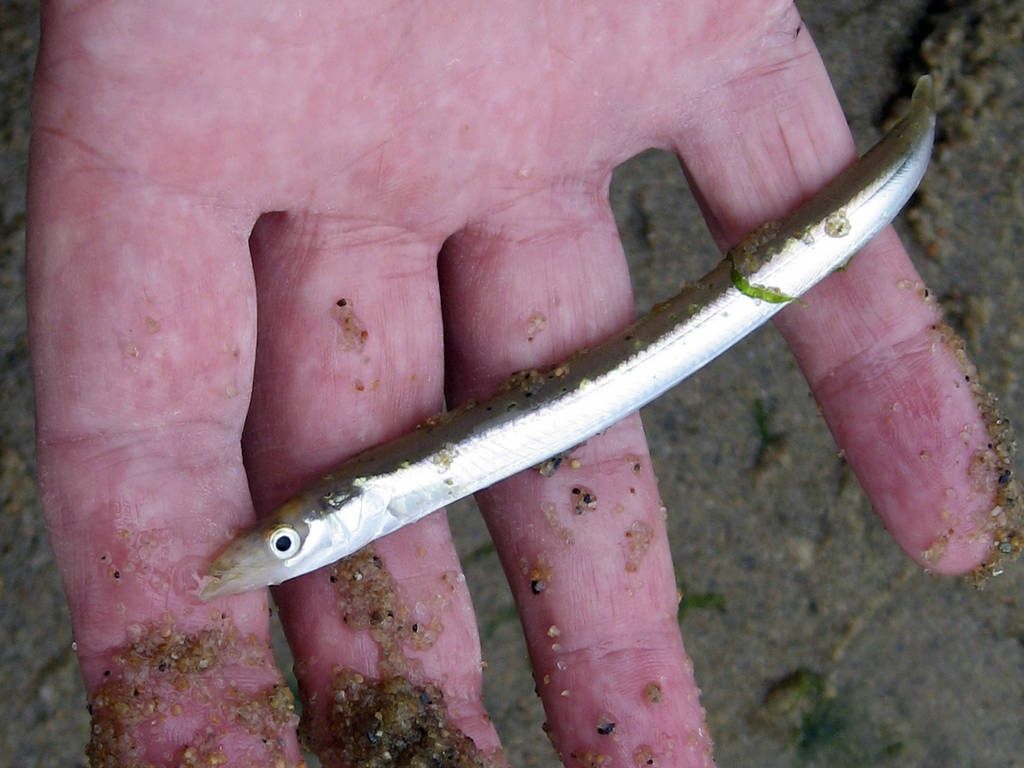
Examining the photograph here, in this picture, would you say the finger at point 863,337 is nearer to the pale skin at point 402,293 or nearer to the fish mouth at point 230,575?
the pale skin at point 402,293

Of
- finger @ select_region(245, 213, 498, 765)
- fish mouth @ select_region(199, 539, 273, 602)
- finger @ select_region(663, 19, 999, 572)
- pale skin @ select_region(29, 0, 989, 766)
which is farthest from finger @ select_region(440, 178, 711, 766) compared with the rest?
fish mouth @ select_region(199, 539, 273, 602)

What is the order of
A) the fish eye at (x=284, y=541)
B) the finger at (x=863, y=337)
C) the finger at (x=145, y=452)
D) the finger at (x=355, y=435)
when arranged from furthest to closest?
the finger at (x=863, y=337), the finger at (x=355, y=435), the fish eye at (x=284, y=541), the finger at (x=145, y=452)

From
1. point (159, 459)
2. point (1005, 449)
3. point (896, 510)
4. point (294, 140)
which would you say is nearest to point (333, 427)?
point (159, 459)

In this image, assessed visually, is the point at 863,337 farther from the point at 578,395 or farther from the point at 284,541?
the point at 284,541

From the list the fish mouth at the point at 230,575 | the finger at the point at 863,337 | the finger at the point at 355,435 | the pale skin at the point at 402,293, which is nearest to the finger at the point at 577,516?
the pale skin at the point at 402,293

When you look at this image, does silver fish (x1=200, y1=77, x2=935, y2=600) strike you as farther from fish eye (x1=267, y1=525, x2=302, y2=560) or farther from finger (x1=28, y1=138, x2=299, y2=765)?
finger (x1=28, y1=138, x2=299, y2=765)

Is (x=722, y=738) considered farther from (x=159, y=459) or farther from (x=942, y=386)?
(x=159, y=459)
